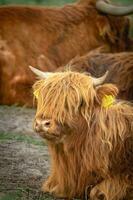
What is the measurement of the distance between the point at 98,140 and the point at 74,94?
15.6 inches

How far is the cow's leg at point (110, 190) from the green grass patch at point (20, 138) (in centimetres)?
239

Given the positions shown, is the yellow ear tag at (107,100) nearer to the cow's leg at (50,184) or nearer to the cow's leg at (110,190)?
the cow's leg at (110,190)

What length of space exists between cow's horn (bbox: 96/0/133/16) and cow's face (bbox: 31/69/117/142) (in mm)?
5467

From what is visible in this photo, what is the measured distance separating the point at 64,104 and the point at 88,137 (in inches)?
12.9

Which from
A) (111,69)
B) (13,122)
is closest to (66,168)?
(111,69)

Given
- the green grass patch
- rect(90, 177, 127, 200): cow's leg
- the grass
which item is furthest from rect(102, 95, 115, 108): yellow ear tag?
the green grass patch

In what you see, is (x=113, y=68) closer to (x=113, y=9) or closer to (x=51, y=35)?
(x=51, y=35)

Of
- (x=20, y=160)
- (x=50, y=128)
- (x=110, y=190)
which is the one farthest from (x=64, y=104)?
(x=20, y=160)

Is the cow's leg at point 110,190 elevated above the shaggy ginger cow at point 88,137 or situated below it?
below

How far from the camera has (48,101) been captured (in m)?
6.10

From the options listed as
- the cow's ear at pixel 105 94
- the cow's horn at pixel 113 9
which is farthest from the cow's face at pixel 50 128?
the cow's horn at pixel 113 9

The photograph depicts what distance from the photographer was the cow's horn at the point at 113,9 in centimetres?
1161

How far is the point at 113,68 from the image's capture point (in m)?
8.53

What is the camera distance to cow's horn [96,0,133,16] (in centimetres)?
1161
